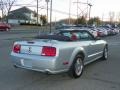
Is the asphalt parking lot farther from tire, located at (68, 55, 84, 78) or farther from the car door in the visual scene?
the car door

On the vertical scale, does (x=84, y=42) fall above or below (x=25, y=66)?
Result: above

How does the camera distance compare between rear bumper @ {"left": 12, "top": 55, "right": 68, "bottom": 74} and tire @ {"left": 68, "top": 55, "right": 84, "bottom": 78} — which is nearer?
rear bumper @ {"left": 12, "top": 55, "right": 68, "bottom": 74}

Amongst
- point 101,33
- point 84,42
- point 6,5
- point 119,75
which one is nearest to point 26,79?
point 84,42

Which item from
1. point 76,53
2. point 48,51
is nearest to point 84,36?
point 76,53

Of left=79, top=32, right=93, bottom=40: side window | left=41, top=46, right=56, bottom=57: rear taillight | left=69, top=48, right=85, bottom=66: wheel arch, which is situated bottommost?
A: left=69, top=48, right=85, bottom=66: wheel arch

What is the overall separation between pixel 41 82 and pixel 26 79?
54 cm

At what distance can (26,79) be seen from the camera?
776 centimetres

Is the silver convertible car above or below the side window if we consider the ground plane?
below

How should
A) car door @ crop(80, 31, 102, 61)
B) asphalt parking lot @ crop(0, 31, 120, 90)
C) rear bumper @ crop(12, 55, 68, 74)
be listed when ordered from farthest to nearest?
car door @ crop(80, 31, 102, 61)
rear bumper @ crop(12, 55, 68, 74)
asphalt parking lot @ crop(0, 31, 120, 90)

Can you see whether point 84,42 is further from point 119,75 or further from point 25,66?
point 25,66

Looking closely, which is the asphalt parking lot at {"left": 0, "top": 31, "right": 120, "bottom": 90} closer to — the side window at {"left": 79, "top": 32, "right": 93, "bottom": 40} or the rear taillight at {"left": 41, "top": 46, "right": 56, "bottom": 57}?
the rear taillight at {"left": 41, "top": 46, "right": 56, "bottom": 57}

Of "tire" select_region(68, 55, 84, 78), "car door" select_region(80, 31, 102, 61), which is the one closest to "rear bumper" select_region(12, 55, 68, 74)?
"tire" select_region(68, 55, 84, 78)

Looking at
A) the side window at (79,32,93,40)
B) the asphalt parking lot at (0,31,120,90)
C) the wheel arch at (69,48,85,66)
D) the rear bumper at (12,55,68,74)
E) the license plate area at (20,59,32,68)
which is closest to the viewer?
the asphalt parking lot at (0,31,120,90)

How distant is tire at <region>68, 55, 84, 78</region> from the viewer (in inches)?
307
